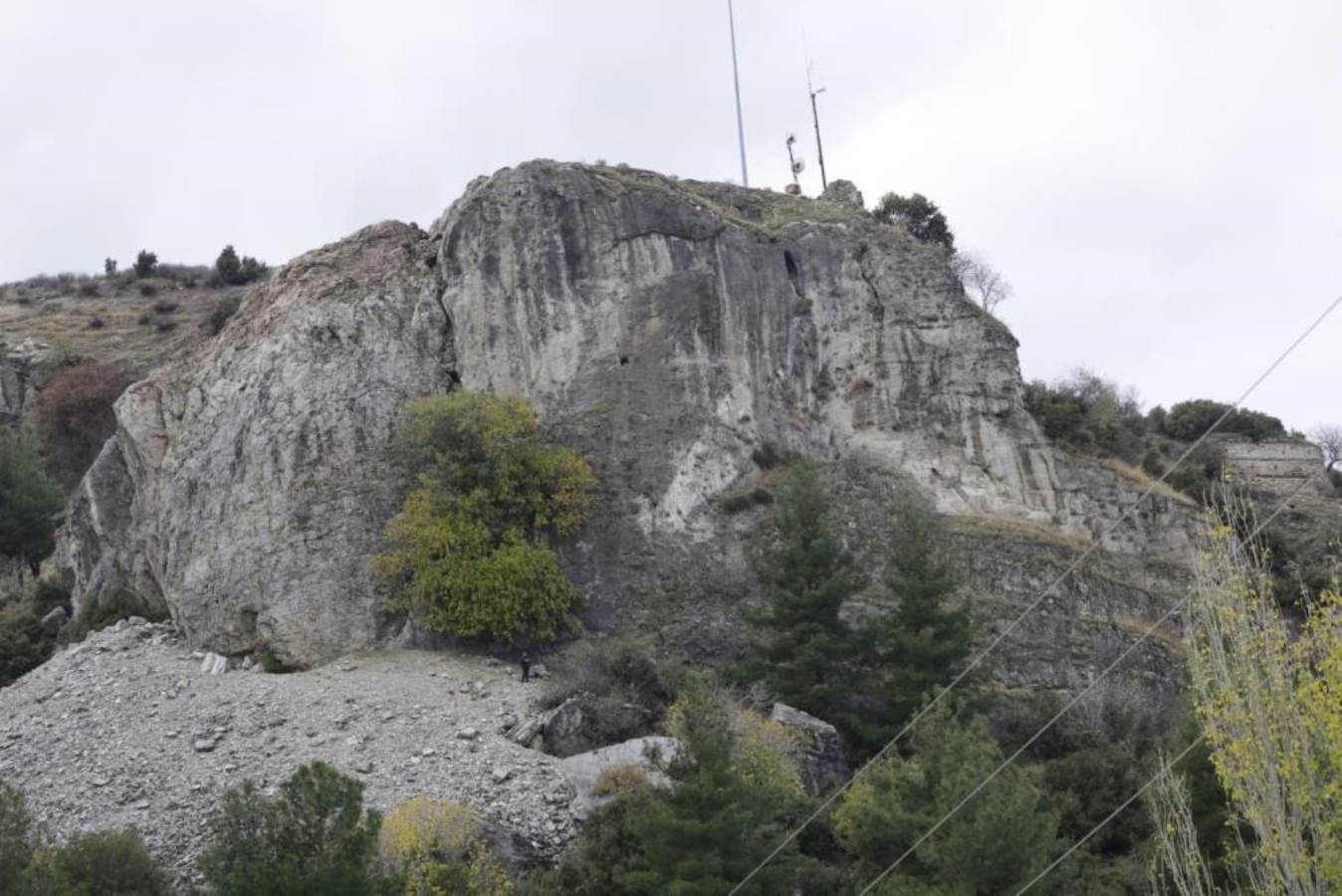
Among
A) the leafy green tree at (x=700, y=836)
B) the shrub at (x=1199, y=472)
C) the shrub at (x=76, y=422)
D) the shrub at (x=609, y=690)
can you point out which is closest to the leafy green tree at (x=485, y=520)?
the shrub at (x=609, y=690)

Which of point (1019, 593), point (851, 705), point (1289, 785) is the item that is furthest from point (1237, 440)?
point (1289, 785)

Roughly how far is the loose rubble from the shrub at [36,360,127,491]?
26889 millimetres

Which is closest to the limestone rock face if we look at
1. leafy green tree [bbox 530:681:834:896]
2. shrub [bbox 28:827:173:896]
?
shrub [bbox 28:827:173:896]

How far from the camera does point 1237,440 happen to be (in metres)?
64.2

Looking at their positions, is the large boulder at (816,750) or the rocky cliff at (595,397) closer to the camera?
the large boulder at (816,750)

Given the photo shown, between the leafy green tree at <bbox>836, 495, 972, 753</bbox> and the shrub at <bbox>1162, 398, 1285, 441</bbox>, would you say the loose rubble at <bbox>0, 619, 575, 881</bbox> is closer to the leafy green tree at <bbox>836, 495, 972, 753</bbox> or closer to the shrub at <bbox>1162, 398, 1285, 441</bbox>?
the leafy green tree at <bbox>836, 495, 972, 753</bbox>

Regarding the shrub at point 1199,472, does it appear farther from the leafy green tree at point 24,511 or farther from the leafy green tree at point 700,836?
the leafy green tree at point 24,511

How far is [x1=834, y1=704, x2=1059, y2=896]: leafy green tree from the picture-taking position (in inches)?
942

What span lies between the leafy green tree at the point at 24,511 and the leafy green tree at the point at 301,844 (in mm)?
34585

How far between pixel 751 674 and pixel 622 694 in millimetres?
2901

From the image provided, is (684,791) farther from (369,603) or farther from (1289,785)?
(369,603)

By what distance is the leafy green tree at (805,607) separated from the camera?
1372 inches

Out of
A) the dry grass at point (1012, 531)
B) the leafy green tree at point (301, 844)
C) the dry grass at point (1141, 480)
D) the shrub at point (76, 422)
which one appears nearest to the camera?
the leafy green tree at point (301, 844)

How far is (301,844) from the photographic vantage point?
954 inches
